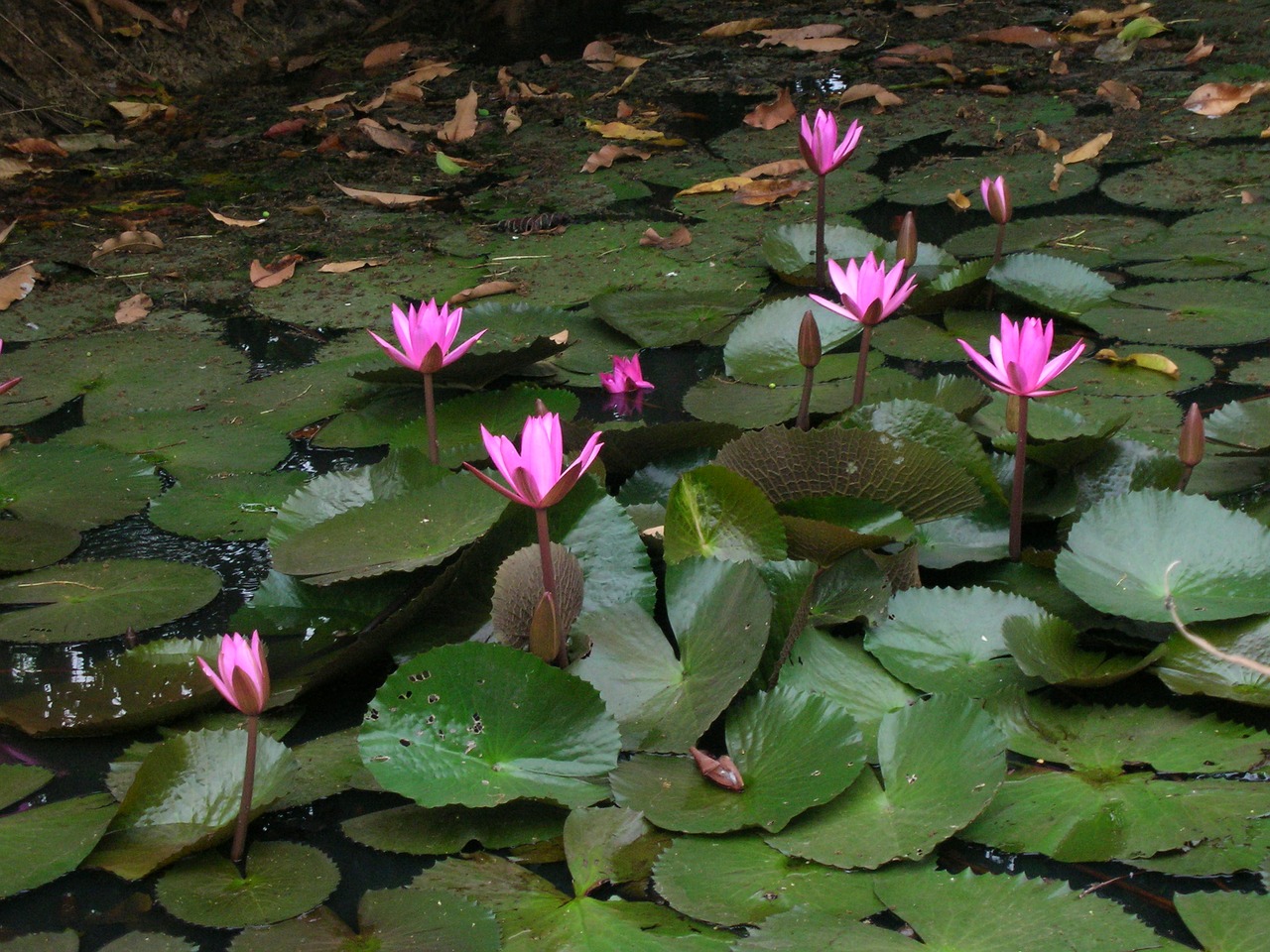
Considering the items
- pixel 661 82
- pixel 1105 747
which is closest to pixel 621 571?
pixel 1105 747

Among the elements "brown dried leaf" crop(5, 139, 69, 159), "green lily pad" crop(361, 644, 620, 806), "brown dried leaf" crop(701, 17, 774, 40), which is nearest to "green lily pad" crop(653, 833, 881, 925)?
"green lily pad" crop(361, 644, 620, 806)

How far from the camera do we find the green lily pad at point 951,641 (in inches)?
50.1

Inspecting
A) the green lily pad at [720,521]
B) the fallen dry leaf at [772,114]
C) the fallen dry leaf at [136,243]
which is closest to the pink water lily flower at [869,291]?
the green lily pad at [720,521]

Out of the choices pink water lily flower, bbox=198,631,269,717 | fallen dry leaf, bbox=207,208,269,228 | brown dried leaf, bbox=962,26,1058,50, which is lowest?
pink water lily flower, bbox=198,631,269,717

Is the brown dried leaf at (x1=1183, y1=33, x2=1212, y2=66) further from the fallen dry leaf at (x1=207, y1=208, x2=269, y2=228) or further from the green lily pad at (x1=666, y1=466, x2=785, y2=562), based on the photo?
the green lily pad at (x1=666, y1=466, x2=785, y2=562)

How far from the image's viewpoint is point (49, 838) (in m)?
1.14

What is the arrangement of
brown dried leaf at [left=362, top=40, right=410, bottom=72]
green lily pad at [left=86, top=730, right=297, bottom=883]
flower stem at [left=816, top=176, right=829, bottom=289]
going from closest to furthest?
green lily pad at [left=86, top=730, right=297, bottom=883] < flower stem at [left=816, top=176, right=829, bottom=289] < brown dried leaf at [left=362, top=40, right=410, bottom=72]

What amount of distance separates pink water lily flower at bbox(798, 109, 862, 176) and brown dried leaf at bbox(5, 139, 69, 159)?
2.71 meters

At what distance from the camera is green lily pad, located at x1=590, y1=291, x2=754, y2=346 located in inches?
89.6

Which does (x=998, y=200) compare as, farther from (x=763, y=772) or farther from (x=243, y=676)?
(x=243, y=676)

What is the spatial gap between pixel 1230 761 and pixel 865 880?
0.39 m

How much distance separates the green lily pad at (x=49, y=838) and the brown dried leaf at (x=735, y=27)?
4251mm

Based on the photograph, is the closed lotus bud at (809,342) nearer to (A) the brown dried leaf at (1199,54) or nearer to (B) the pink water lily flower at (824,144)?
(B) the pink water lily flower at (824,144)

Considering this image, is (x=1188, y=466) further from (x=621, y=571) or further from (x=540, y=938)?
(x=540, y=938)
